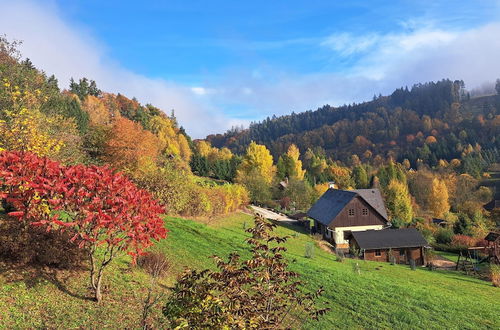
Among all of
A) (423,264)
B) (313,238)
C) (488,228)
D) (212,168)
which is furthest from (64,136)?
(212,168)

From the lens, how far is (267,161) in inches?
2965

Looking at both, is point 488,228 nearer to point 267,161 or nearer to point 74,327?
point 267,161

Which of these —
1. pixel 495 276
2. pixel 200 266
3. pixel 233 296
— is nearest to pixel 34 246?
pixel 200 266

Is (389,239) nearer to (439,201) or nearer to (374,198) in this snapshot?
(374,198)

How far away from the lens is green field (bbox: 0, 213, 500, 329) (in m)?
9.19

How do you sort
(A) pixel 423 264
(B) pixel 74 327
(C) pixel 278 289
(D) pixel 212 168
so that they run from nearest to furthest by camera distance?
(C) pixel 278 289, (B) pixel 74 327, (A) pixel 423 264, (D) pixel 212 168

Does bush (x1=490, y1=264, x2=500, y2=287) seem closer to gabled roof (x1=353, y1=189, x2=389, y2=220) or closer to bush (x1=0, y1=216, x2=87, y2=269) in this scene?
gabled roof (x1=353, y1=189, x2=389, y2=220)

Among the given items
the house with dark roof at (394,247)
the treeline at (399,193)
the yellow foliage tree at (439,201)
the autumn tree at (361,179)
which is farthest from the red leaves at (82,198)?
the autumn tree at (361,179)

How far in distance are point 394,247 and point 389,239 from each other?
1.12 m

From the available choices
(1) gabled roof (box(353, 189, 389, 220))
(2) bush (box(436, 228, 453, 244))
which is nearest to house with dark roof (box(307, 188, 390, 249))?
(1) gabled roof (box(353, 189, 389, 220))

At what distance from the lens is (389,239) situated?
37594mm

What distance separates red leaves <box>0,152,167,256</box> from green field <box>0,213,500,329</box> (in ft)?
6.43

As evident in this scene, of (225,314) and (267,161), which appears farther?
(267,161)

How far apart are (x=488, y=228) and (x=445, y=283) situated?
128ft
